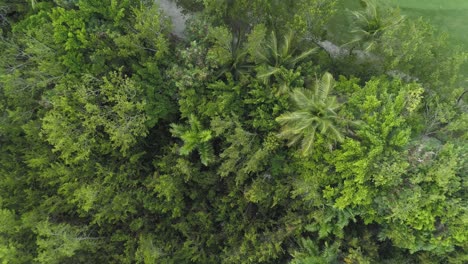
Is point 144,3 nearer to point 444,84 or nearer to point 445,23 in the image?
point 444,84

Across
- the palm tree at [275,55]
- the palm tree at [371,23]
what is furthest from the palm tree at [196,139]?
the palm tree at [371,23]

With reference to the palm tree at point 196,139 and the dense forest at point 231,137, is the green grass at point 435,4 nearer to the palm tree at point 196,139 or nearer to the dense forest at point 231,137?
the dense forest at point 231,137

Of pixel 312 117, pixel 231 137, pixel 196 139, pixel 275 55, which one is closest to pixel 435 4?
pixel 275 55

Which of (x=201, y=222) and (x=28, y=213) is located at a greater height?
(x=201, y=222)

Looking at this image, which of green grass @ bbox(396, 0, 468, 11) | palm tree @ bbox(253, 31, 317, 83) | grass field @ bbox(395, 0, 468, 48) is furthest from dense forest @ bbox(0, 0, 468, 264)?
green grass @ bbox(396, 0, 468, 11)

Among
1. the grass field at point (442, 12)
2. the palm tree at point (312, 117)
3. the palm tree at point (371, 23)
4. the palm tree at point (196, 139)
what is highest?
the grass field at point (442, 12)

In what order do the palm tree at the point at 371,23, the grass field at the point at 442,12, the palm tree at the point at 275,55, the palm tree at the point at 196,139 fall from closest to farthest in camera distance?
the palm tree at the point at 275,55 → the palm tree at the point at 196,139 → the palm tree at the point at 371,23 → the grass field at the point at 442,12

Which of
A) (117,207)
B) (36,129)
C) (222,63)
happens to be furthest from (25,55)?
(222,63)
